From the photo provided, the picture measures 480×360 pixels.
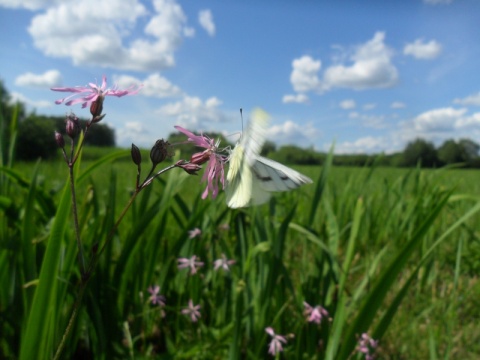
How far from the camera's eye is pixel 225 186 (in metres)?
0.89

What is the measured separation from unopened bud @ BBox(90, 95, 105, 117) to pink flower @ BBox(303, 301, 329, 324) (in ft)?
3.26

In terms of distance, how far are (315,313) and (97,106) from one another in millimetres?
1043

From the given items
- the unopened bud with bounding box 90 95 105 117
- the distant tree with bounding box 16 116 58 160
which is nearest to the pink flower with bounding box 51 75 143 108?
the unopened bud with bounding box 90 95 105 117

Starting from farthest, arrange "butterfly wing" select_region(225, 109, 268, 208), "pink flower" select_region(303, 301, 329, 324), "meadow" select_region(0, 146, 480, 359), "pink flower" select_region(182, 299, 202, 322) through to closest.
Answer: "pink flower" select_region(182, 299, 202, 322)
"pink flower" select_region(303, 301, 329, 324)
"meadow" select_region(0, 146, 480, 359)
"butterfly wing" select_region(225, 109, 268, 208)

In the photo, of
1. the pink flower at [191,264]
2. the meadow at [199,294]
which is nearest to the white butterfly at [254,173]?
the meadow at [199,294]

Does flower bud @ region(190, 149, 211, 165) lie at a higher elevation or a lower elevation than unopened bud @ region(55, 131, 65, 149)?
lower

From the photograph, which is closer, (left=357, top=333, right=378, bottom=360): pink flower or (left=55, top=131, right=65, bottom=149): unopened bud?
(left=55, top=131, right=65, bottom=149): unopened bud

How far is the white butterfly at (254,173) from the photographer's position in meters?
0.81

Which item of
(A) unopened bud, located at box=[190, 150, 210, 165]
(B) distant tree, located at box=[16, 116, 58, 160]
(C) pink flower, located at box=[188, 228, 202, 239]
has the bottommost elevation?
(C) pink flower, located at box=[188, 228, 202, 239]

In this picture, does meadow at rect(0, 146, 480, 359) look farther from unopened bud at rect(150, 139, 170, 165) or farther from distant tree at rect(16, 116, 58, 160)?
distant tree at rect(16, 116, 58, 160)

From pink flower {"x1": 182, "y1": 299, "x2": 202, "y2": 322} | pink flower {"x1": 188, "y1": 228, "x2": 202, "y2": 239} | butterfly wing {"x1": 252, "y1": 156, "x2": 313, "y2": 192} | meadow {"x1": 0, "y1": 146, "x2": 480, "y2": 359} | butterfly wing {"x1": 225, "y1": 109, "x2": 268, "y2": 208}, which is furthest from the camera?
pink flower {"x1": 188, "y1": 228, "x2": 202, "y2": 239}

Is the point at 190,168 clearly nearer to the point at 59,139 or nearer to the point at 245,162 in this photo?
the point at 245,162

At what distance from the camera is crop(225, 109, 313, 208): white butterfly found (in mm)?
815

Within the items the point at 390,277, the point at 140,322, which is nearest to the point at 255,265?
the point at 140,322
